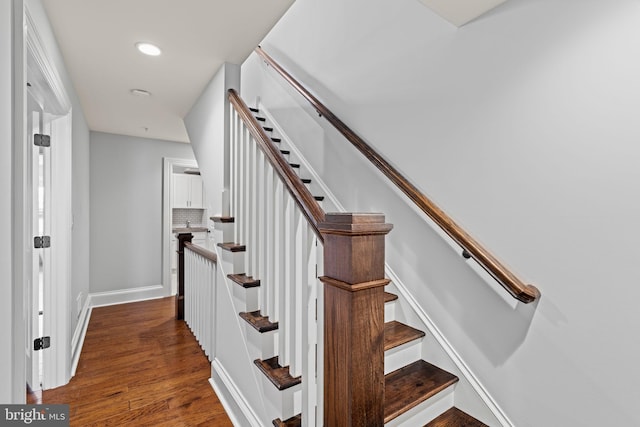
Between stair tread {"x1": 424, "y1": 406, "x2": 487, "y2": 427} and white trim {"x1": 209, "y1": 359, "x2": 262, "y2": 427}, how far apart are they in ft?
2.87

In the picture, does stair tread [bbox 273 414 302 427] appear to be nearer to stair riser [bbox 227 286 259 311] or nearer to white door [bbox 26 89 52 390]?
stair riser [bbox 227 286 259 311]

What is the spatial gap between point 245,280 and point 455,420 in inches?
49.7

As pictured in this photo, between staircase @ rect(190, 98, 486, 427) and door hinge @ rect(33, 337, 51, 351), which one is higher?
staircase @ rect(190, 98, 486, 427)

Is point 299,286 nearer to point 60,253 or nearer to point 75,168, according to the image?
point 60,253

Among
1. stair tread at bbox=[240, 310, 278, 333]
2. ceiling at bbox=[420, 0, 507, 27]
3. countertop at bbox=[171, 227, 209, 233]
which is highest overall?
ceiling at bbox=[420, 0, 507, 27]

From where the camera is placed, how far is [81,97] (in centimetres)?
282

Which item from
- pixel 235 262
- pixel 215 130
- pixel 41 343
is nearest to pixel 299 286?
pixel 235 262

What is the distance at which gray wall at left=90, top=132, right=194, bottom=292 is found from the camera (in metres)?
4.09

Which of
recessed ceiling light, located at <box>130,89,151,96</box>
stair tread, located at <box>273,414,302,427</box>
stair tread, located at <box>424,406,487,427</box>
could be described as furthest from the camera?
recessed ceiling light, located at <box>130,89,151,96</box>

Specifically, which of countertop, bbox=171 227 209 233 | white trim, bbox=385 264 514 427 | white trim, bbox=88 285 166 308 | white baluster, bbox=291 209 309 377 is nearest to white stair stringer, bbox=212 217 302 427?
white baluster, bbox=291 209 309 377

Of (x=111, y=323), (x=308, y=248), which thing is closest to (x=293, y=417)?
(x=308, y=248)

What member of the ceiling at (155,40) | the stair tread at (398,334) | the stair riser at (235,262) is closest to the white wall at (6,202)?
the ceiling at (155,40)

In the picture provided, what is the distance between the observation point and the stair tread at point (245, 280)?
65.5 inches

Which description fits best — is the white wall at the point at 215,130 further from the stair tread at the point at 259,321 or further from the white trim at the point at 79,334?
the white trim at the point at 79,334
